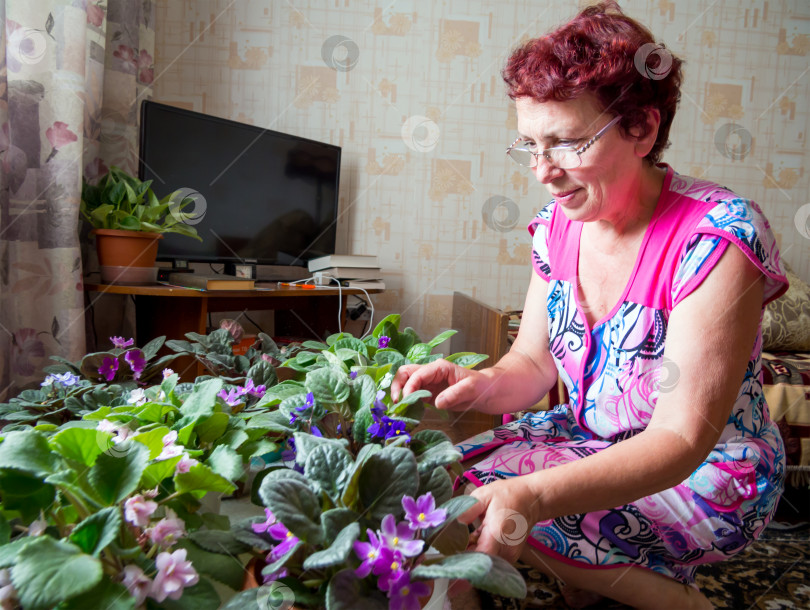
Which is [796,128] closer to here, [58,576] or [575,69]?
[575,69]

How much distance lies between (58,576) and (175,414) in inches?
11.9

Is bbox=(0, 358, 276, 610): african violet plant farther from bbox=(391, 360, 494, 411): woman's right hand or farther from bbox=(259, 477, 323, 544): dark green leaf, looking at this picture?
bbox=(391, 360, 494, 411): woman's right hand

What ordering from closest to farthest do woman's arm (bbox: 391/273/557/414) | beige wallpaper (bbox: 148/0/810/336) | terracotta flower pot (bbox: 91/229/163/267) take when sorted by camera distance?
woman's arm (bbox: 391/273/557/414) → terracotta flower pot (bbox: 91/229/163/267) → beige wallpaper (bbox: 148/0/810/336)

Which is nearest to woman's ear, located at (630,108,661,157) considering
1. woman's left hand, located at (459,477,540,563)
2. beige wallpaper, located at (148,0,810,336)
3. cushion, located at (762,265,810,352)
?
woman's left hand, located at (459,477,540,563)

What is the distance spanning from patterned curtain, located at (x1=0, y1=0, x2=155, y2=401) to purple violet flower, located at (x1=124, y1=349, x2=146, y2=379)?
0.86 meters

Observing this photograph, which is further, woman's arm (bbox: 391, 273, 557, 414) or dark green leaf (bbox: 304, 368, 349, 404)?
woman's arm (bbox: 391, 273, 557, 414)

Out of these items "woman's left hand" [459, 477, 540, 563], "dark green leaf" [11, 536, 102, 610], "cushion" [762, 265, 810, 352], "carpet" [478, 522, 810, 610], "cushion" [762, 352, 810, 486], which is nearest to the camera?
"dark green leaf" [11, 536, 102, 610]

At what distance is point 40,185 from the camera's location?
1.58m

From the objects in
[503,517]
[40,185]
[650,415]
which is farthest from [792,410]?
[40,185]

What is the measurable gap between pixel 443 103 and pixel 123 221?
5.64ft

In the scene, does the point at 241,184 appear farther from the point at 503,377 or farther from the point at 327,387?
the point at 327,387

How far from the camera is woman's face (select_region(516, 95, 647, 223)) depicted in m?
0.87

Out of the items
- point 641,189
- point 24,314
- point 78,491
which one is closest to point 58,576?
point 78,491

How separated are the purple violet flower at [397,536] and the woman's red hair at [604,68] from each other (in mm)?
699
